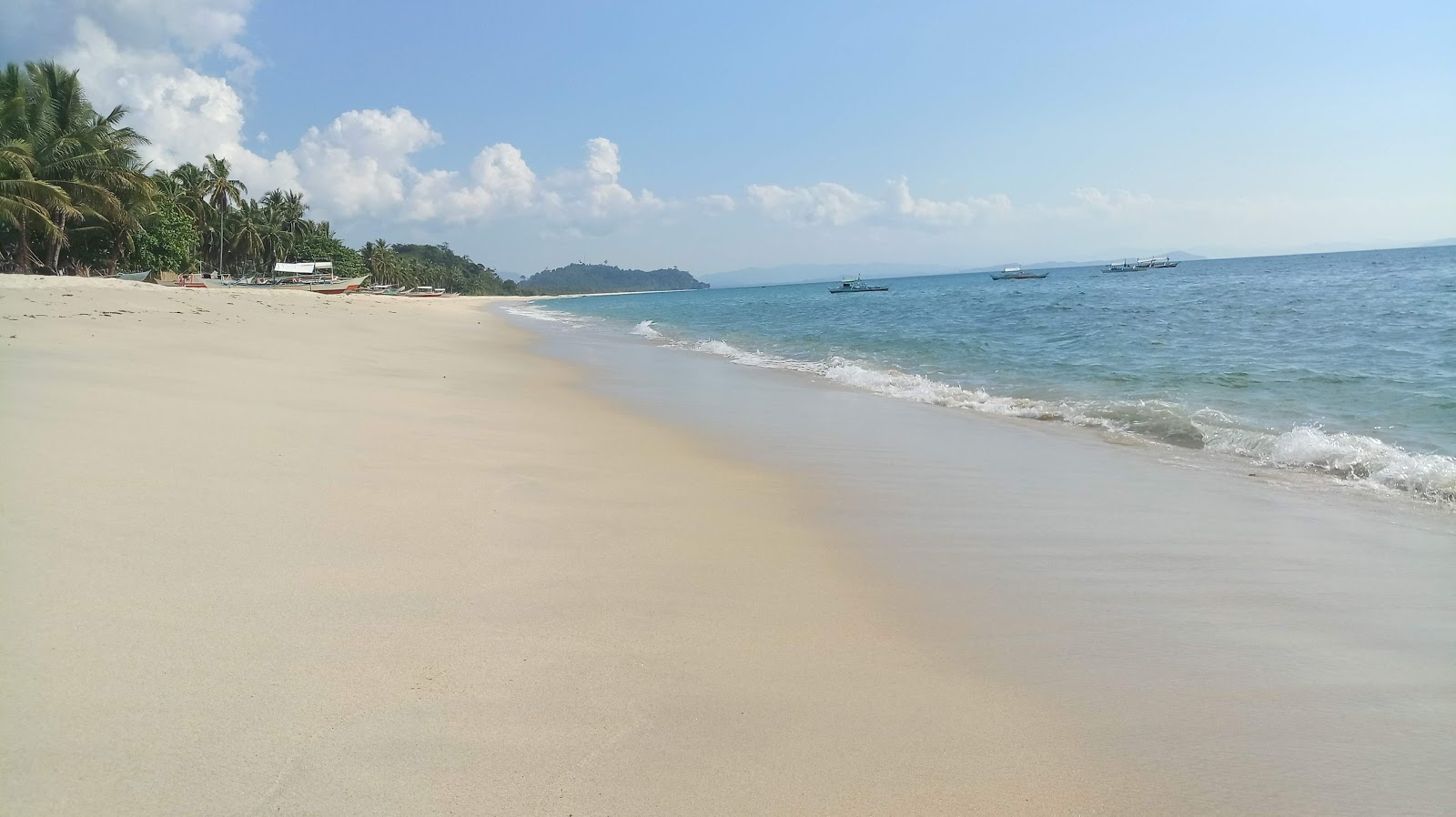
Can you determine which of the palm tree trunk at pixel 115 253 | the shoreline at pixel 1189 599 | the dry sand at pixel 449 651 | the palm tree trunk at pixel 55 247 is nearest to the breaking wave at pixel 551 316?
the palm tree trunk at pixel 115 253

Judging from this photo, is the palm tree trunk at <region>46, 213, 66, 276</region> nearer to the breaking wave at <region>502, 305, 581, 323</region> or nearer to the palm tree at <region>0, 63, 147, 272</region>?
the palm tree at <region>0, 63, 147, 272</region>

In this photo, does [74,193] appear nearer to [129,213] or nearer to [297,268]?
[129,213]

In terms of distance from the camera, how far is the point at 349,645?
2.80 meters

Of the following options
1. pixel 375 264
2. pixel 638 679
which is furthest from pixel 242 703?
pixel 375 264

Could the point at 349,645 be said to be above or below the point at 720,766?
above

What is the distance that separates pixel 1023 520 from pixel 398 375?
941cm

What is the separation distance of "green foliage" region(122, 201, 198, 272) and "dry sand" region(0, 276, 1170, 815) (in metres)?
45.8

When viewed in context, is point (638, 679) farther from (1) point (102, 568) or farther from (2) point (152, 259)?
(2) point (152, 259)

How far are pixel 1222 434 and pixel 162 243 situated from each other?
172 ft

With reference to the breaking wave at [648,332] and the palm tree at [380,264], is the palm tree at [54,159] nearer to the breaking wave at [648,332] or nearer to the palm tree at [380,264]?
the breaking wave at [648,332]

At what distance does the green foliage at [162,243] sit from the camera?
137 feet

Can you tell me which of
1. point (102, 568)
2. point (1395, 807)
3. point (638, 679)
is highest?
point (102, 568)

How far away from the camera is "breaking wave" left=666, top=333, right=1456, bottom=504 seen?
628cm

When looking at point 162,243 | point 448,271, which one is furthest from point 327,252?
point 448,271
